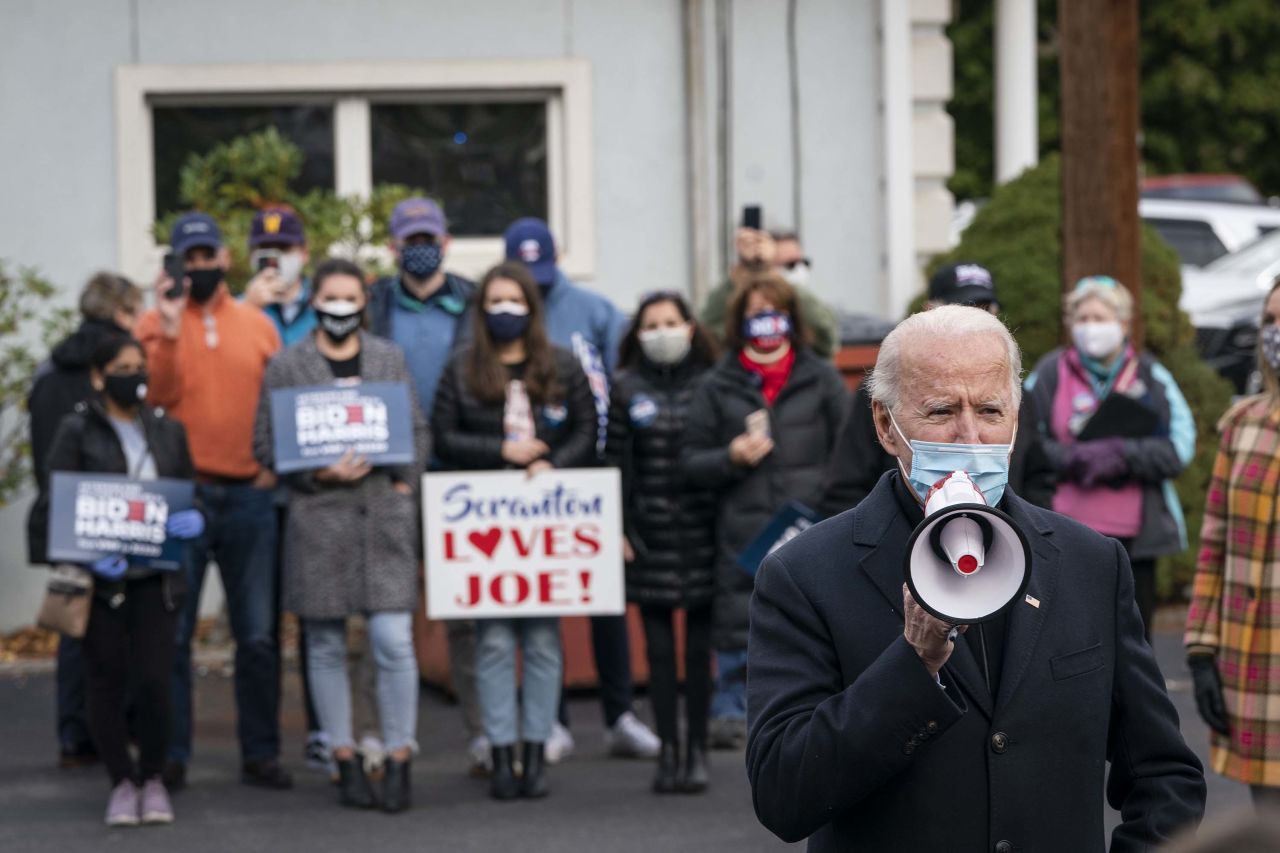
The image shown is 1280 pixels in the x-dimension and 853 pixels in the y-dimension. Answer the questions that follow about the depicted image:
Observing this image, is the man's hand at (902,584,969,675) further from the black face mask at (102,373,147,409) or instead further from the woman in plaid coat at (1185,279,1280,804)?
the black face mask at (102,373,147,409)

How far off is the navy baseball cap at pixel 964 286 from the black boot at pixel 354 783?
115 inches

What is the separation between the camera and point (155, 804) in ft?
25.5

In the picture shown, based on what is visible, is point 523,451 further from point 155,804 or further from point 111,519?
point 155,804

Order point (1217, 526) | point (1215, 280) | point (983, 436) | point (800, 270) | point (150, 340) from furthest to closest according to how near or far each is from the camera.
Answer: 1. point (1215, 280)
2. point (800, 270)
3. point (150, 340)
4. point (1217, 526)
5. point (983, 436)

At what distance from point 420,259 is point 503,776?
7.55ft

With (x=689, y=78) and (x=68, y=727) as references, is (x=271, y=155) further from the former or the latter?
(x=68, y=727)

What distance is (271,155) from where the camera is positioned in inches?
459

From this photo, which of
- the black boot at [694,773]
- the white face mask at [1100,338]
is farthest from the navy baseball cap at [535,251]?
the white face mask at [1100,338]

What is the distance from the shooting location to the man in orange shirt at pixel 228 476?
Result: 8.49m

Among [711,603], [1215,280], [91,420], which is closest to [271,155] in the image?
[91,420]

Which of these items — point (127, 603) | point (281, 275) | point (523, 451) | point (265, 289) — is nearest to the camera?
point (127, 603)

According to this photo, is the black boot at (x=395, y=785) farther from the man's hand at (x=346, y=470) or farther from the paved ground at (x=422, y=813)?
the man's hand at (x=346, y=470)

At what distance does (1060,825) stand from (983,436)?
0.60 m

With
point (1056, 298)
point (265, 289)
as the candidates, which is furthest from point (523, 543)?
point (1056, 298)
